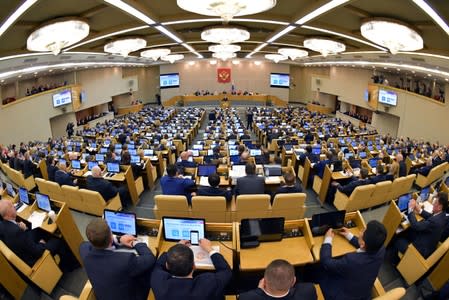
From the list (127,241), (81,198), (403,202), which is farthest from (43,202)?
(403,202)

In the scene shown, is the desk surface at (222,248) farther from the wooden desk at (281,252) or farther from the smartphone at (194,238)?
the smartphone at (194,238)

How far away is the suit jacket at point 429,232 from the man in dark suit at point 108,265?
159 inches

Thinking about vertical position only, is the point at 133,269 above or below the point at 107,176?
above

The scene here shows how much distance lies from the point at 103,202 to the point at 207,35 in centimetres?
609

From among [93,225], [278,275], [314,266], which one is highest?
[93,225]

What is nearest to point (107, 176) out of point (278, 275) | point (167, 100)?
point (278, 275)

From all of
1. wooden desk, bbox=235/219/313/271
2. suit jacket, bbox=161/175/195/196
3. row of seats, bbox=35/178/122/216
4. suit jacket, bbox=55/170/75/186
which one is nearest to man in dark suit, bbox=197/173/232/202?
suit jacket, bbox=161/175/195/196

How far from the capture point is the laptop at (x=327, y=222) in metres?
4.50

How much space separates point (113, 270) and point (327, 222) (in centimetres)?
300

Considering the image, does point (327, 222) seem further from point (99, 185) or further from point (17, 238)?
point (99, 185)

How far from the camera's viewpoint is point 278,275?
2.57 meters

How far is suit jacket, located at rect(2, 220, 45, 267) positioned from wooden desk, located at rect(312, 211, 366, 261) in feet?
13.1

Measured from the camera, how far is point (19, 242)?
4.38m

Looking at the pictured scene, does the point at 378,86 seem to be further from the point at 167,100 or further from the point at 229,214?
the point at 167,100
